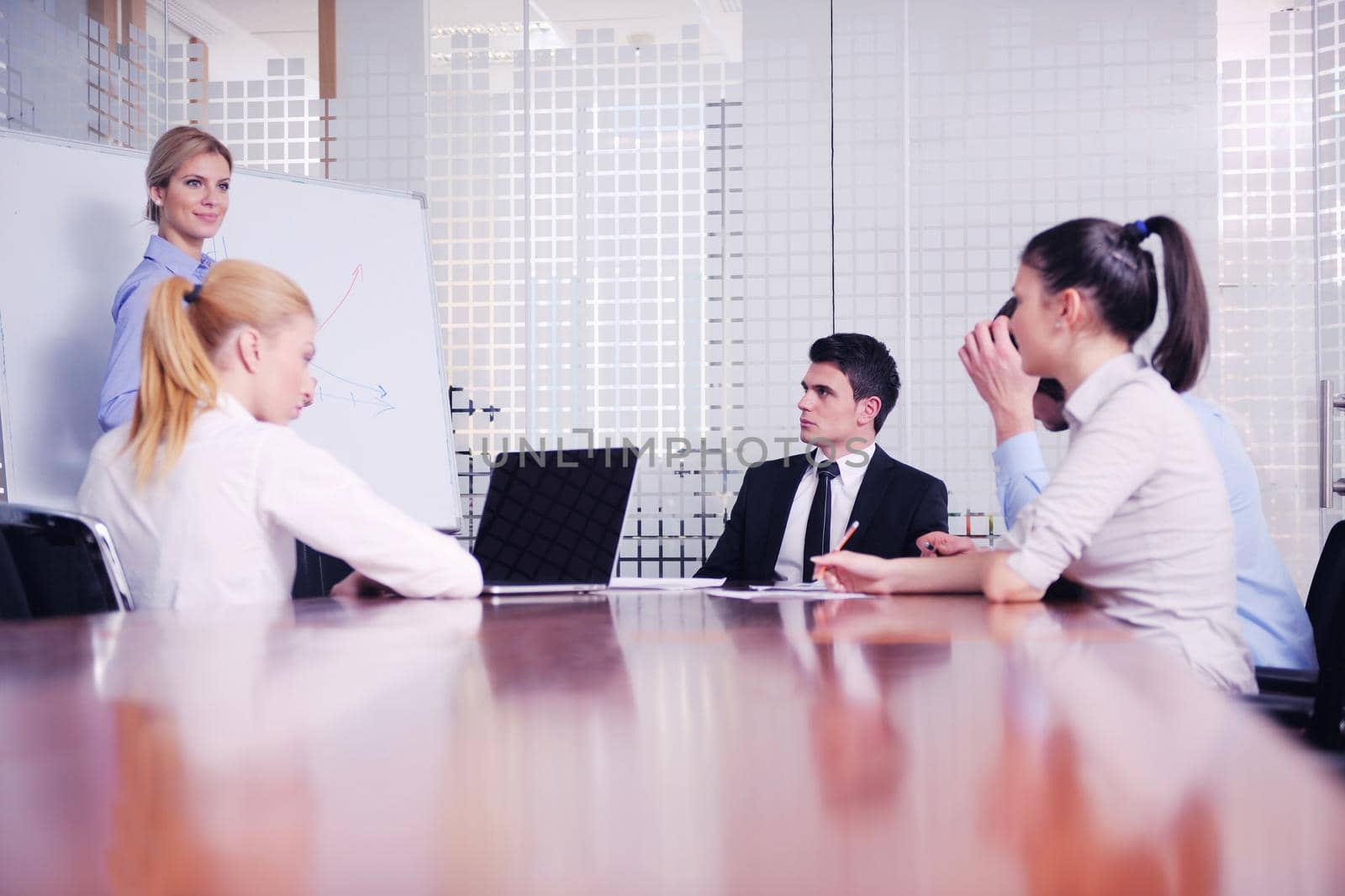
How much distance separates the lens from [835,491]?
303 centimetres

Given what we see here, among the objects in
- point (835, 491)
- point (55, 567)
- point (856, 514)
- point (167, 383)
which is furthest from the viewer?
point (835, 491)

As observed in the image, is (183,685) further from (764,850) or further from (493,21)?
(493,21)

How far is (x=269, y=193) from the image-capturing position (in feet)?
10.9

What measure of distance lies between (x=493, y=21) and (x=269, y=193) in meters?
1.53

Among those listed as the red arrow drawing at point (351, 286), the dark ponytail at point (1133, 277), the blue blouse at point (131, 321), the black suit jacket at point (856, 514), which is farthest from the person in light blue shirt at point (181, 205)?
the dark ponytail at point (1133, 277)

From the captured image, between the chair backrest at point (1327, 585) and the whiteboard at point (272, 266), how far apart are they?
7.85 feet

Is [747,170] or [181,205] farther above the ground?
[747,170]

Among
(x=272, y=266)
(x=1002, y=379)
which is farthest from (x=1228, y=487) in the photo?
(x=272, y=266)

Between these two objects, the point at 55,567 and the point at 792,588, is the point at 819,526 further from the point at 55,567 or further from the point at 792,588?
the point at 55,567

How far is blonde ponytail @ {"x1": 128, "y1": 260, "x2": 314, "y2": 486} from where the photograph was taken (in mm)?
1610

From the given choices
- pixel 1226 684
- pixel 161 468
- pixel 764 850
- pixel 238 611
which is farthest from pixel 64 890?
pixel 1226 684

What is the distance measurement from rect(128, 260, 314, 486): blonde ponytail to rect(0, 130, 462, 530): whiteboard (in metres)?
1.34

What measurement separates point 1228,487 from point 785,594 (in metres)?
0.83

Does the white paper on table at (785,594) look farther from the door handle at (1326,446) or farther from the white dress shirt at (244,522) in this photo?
the door handle at (1326,446)
